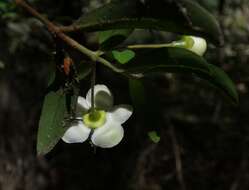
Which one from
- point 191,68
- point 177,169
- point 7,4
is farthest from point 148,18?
point 177,169

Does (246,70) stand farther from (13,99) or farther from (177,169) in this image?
(13,99)

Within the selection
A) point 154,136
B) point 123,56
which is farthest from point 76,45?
point 154,136

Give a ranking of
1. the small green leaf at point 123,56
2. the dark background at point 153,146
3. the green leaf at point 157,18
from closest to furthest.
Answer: the green leaf at point 157,18, the small green leaf at point 123,56, the dark background at point 153,146

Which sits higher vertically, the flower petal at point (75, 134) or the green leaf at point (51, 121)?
the green leaf at point (51, 121)

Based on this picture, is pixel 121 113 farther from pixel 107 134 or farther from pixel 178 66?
pixel 178 66

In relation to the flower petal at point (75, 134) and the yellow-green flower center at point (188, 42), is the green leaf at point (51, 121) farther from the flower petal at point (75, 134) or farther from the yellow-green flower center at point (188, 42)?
the yellow-green flower center at point (188, 42)

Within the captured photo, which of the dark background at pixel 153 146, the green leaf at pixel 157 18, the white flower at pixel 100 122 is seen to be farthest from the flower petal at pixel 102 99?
the dark background at pixel 153 146

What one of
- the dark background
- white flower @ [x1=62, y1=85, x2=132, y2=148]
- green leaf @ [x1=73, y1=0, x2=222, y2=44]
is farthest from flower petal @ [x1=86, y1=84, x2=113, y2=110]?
→ the dark background

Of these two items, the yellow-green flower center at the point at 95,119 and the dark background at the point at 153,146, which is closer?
the yellow-green flower center at the point at 95,119
